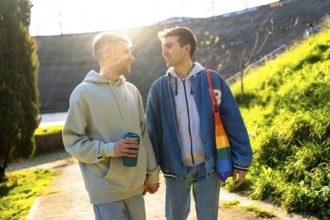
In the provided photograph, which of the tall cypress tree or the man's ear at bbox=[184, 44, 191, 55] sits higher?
the man's ear at bbox=[184, 44, 191, 55]

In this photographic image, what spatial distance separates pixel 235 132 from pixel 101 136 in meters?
0.94

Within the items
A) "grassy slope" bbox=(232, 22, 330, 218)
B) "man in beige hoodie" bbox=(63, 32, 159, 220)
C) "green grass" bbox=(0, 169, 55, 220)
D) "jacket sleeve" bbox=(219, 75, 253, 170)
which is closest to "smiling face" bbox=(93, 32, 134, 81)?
"man in beige hoodie" bbox=(63, 32, 159, 220)

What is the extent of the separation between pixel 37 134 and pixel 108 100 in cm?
1346

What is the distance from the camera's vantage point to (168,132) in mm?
2926

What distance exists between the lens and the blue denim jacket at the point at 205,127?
2.81 m

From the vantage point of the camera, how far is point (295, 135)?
5441mm

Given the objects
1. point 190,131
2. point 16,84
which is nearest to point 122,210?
point 190,131

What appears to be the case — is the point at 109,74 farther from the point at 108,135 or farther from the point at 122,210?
the point at 122,210

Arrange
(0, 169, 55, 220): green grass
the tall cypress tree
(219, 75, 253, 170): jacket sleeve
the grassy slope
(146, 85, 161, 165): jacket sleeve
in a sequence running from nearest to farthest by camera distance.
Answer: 1. (219, 75, 253, 170): jacket sleeve
2. (146, 85, 161, 165): jacket sleeve
3. the grassy slope
4. (0, 169, 55, 220): green grass
5. the tall cypress tree

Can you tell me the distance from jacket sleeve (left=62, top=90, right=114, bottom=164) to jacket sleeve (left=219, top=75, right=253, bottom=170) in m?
0.87

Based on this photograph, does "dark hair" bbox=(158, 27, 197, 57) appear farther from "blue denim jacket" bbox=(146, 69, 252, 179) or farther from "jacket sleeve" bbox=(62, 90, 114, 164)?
"jacket sleeve" bbox=(62, 90, 114, 164)

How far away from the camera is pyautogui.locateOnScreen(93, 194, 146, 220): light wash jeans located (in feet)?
8.30

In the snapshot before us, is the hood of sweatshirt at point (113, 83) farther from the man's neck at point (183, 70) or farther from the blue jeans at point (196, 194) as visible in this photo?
the blue jeans at point (196, 194)

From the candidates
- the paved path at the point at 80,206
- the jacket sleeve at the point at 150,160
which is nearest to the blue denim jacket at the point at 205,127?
the jacket sleeve at the point at 150,160
